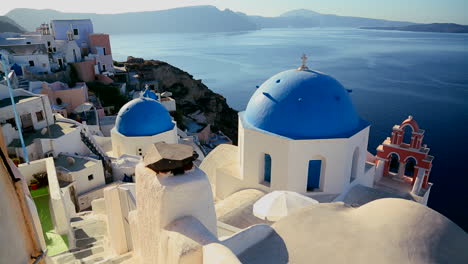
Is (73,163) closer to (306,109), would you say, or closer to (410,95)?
(306,109)

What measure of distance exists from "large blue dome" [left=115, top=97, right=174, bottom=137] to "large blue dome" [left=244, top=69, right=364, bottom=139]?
646cm

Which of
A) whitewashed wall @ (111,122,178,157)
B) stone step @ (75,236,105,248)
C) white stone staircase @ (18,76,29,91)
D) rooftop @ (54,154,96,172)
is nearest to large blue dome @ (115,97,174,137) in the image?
whitewashed wall @ (111,122,178,157)

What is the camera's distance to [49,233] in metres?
8.63

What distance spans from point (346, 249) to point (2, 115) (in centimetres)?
1562

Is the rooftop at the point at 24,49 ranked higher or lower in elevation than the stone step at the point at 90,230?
higher

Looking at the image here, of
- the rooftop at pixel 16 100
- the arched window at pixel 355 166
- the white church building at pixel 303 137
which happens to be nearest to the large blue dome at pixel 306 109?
the white church building at pixel 303 137

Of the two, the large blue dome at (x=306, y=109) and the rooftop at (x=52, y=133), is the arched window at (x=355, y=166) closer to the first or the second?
the large blue dome at (x=306, y=109)

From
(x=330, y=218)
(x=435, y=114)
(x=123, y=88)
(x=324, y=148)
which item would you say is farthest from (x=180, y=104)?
(x=330, y=218)

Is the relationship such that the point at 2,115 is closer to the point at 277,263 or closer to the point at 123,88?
the point at 277,263

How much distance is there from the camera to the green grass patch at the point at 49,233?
7957 mm

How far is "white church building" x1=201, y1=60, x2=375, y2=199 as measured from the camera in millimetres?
9836

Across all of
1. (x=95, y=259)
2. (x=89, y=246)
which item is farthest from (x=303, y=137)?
(x=89, y=246)

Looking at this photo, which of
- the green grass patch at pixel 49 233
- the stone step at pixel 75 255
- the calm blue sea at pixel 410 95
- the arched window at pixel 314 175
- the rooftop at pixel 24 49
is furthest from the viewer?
the rooftop at pixel 24 49

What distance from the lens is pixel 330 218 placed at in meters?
5.06
